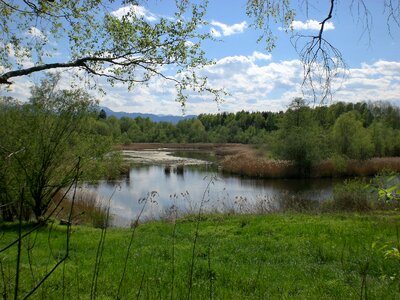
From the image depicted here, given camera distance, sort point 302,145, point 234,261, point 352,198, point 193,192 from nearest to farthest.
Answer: point 234,261 → point 352,198 → point 193,192 → point 302,145

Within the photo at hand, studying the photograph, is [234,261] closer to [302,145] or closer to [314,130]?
[302,145]

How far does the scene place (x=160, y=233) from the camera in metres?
12.3

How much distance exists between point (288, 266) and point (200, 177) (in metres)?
24.7

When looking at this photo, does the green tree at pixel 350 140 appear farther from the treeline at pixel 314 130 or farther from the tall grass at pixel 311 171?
the tall grass at pixel 311 171

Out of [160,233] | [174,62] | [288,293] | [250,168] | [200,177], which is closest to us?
[288,293]

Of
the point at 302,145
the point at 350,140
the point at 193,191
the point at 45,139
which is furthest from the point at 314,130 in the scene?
the point at 45,139

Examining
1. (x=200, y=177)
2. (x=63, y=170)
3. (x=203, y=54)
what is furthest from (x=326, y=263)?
(x=200, y=177)

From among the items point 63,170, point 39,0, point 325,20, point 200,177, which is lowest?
point 200,177

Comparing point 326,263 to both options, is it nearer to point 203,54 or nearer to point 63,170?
point 203,54

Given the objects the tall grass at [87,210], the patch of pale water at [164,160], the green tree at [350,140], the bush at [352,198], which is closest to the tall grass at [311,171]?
the green tree at [350,140]

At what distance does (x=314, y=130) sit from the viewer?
38.9 metres

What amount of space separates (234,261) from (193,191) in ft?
56.0

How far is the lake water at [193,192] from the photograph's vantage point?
18.5 meters

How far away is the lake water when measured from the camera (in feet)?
60.8
